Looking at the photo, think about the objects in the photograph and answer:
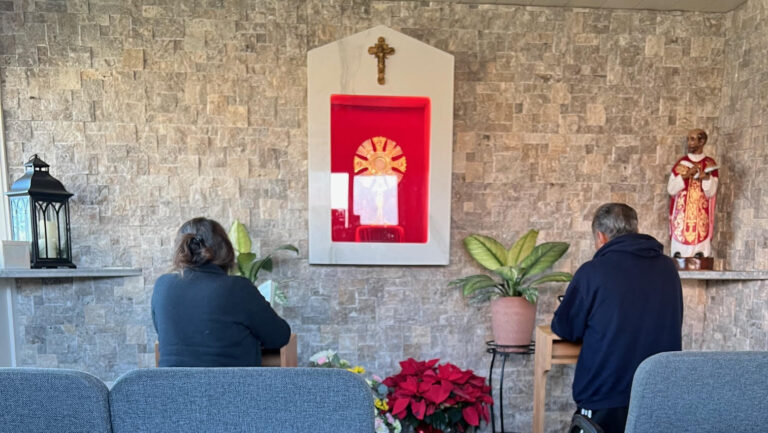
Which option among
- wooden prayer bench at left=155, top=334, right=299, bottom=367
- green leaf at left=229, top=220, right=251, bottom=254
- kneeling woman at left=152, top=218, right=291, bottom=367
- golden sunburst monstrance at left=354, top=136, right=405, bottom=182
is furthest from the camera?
golden sunburst monstrance at left=354, top=136, right=405, bottom=182

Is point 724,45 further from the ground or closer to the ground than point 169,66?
further from the ground

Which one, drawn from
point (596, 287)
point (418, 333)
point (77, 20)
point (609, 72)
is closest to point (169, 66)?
point (77, 20)

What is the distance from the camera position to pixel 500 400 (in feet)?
7.88

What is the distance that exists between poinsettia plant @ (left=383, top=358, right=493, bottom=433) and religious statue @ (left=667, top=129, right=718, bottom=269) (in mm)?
1463

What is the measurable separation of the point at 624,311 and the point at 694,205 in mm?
1345

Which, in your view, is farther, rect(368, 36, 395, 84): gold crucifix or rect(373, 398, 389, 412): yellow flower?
rect(368, 36, 395, 84): gold crucifix

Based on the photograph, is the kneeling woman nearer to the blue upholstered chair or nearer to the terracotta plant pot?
the blue upholstered chair

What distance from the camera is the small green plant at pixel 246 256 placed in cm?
213

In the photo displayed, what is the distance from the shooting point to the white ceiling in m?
2.27

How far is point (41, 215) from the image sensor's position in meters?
2.07

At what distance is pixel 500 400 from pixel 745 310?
1.50 m

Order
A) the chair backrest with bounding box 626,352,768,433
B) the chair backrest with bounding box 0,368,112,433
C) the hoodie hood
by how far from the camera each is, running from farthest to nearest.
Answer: the hoodie hood → the chair backrest with bounding box 626,352,768,433 → the chair backrest with bounding box 0,368,112,433

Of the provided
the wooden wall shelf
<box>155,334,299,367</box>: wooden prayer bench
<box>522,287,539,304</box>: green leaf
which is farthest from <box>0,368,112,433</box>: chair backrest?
the wooden wall shelf

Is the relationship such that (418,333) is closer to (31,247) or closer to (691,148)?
(691,148)
